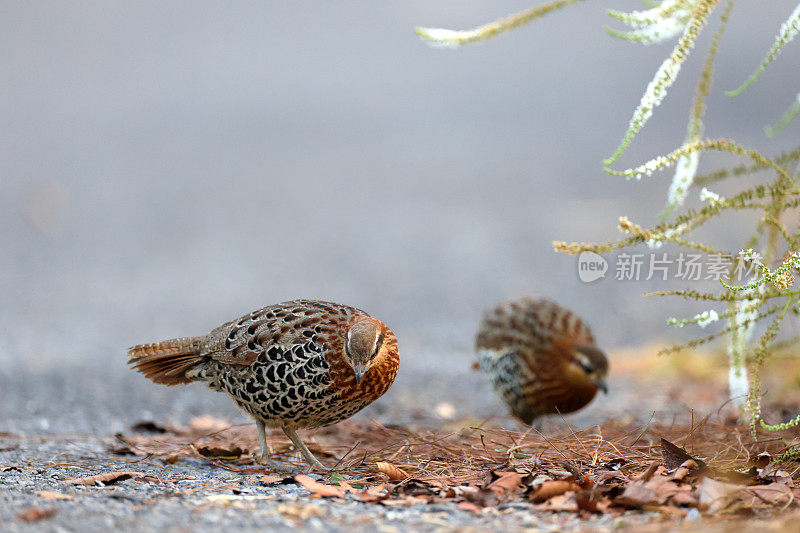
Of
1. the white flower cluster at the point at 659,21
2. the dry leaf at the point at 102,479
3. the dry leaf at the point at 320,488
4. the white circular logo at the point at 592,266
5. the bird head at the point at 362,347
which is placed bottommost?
the dry leaf at the point at 320,488

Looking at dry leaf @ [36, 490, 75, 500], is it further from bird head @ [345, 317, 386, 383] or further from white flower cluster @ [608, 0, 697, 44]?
white flower cluster @ [608, 0, 697, 44]

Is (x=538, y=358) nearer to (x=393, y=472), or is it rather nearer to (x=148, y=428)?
(x=393, y=472)

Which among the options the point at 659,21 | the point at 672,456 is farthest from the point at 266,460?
the point at 659,21

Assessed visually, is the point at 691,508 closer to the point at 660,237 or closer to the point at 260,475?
the point at 660,237

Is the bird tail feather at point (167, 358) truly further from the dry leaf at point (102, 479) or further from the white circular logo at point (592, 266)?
the white circular logo at point (592, 266)

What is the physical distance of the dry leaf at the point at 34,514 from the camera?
248 centimetres

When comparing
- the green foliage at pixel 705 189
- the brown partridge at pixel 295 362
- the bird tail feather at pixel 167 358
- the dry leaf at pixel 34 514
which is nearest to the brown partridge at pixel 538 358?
the green foliage at pixel 705 189

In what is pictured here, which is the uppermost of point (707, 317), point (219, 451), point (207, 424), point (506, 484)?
point (207, 424)

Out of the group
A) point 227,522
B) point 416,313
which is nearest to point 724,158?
point 416,313

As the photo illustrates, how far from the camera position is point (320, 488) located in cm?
301

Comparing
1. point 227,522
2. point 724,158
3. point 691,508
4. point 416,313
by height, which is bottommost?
point 691,508

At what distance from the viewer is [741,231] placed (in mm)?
8836

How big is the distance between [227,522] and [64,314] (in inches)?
226

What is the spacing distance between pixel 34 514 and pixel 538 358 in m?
3.33
